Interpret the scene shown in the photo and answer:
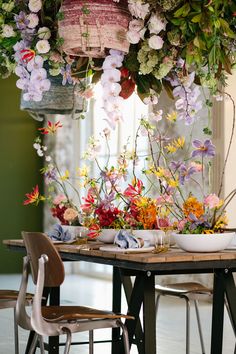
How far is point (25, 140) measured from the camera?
12227 mm

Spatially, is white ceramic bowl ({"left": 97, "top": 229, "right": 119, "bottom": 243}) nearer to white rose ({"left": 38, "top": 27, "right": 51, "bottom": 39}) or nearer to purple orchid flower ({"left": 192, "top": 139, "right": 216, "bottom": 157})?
purple orchid flower ({"left": 192, "top": 139, "right": 216, "bottom": 157})

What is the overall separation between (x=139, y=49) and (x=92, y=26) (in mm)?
189

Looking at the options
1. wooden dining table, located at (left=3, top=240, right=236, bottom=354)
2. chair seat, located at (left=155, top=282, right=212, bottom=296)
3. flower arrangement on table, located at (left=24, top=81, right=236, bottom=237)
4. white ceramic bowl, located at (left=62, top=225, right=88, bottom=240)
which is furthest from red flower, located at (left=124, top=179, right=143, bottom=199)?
chair seat, located at (left=155, top=282, right=212, bottom=296)

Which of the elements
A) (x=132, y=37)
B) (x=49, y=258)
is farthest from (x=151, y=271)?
(x=132, y=37)

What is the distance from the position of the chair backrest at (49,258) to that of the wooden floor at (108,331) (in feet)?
6.86

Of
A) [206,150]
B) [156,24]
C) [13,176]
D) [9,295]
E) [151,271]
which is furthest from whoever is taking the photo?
[13,176]

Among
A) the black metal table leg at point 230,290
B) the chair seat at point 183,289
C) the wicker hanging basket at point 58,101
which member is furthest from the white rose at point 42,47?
the chair seat at point 183,289

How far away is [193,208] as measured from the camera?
3219mm

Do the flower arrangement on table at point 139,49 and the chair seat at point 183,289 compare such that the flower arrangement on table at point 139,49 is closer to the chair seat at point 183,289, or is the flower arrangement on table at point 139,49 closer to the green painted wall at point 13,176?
the chair seat at point 183,289

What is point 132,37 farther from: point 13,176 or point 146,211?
point 13,176

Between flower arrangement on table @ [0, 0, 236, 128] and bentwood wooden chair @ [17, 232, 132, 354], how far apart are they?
883 millimetres

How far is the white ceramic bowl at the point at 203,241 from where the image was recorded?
3148 millimetres

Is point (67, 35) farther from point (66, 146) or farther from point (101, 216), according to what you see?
point (66, 146)

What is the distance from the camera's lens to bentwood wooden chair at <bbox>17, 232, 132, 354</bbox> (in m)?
2.80
